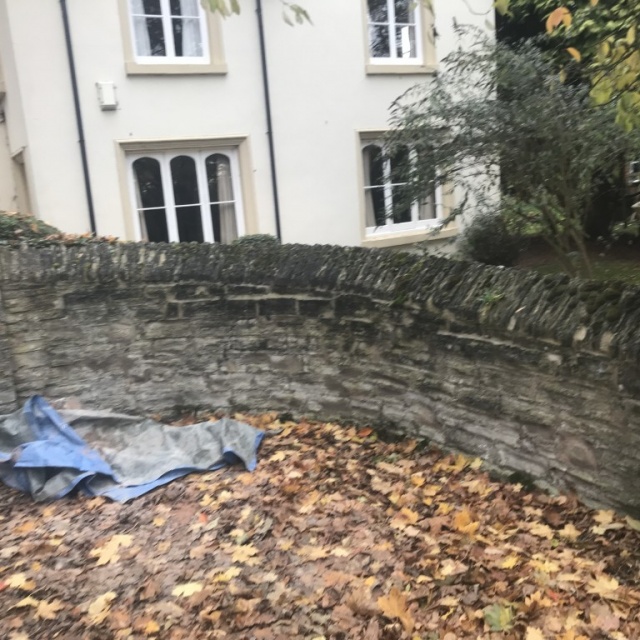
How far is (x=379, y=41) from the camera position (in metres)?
11.7

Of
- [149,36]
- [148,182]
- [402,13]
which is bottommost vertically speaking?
[148,182]

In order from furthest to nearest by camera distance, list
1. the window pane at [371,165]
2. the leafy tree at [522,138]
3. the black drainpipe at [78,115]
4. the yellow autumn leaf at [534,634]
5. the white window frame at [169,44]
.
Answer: the window pane at [371,165]
the white window frame at [169,44]
the black drainpipe at [78,115]
the leafy tree at [522,138]
the yellow autumn leaf at [534,634]

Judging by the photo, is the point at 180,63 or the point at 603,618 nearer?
the point at 603,618

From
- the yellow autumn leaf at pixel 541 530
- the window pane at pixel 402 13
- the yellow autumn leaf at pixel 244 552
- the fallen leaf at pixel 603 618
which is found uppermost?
the window pane at pixel 402 13

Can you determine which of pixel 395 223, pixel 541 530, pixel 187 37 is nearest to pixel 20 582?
pixel 541 530

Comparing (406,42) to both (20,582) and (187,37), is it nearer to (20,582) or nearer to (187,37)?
(187,37)

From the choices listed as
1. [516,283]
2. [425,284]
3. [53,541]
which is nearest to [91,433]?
[53,541]

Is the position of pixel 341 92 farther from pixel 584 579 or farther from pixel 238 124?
pixel 584 579

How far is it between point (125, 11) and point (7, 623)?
941 cm

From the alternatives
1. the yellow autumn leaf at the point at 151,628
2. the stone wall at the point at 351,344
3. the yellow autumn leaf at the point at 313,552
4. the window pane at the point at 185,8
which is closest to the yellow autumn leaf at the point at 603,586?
the stone wall at the point at 351,344

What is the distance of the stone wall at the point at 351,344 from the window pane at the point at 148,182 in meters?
5.47

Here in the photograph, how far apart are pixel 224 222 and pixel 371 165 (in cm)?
323

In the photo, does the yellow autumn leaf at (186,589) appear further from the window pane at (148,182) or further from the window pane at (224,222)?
the window pane at (224,222)

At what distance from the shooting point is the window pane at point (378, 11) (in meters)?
11.6
